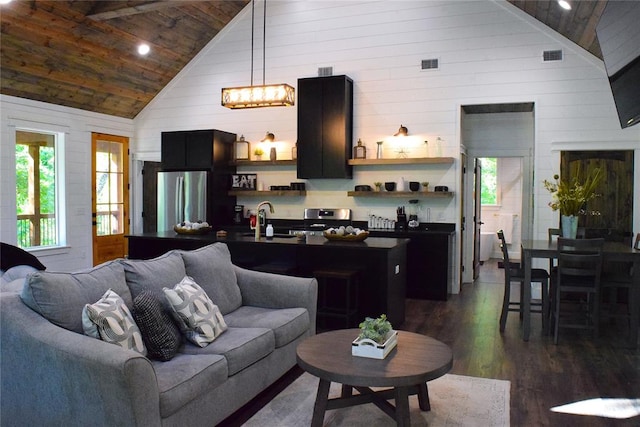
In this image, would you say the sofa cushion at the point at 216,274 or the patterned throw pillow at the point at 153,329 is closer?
the patterned throw pillow at the point at 153,329

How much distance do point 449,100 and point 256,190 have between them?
3.27 metres

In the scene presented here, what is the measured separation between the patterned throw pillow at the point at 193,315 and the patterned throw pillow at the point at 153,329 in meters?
0.16

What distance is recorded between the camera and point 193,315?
3.18m

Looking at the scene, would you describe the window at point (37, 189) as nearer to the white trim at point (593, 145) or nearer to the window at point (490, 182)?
the white trim at point (593, 145)

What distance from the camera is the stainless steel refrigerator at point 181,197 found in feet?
26.4

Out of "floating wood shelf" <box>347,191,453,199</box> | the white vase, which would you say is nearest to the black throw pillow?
"floating wood shelf" <box>347,191,453,199</box>

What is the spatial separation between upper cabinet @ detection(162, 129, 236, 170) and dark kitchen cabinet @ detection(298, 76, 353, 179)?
135 cm

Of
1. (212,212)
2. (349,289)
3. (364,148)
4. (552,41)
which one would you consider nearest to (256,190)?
(212,212)

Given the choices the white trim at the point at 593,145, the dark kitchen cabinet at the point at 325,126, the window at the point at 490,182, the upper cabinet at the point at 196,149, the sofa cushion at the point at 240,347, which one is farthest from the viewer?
the window at the point at 490,182

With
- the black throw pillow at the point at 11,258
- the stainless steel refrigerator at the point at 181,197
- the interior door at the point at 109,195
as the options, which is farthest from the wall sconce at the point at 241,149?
the black throw pillow at the point at 11,258

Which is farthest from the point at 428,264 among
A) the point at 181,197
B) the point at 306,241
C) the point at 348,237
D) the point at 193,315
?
the point at 193,315

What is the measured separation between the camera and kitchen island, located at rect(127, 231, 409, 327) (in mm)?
5012

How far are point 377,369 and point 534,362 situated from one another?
221cm

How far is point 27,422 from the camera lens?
261cm
